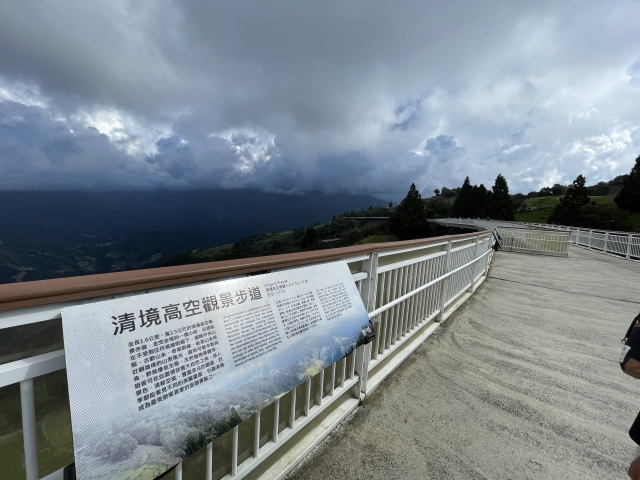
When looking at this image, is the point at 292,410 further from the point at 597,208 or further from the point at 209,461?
the point at 597,208

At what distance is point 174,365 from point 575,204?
57418 millimetres

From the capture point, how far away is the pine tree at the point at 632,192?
3922 cm

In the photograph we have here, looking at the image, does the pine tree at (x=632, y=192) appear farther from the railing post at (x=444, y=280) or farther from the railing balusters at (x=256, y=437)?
the railing balusters at (x=256, y=437)

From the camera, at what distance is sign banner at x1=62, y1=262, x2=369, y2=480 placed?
950mm

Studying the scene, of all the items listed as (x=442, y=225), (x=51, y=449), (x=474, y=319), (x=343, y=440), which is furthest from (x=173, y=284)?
(x=442, y=225)

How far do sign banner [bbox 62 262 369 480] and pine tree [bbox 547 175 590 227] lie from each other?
179 feet

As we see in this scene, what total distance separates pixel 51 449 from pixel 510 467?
2.70 meters

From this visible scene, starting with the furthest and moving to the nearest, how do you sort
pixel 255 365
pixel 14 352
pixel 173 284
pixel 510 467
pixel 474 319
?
pixel 474 319 < pixel 510 467 < pixel 255 365 < pixel 173 284 < pixel 14 352

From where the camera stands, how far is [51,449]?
1057 mm

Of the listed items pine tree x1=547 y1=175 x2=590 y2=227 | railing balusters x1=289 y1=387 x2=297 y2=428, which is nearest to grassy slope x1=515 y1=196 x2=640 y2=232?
pine tree x1=547 y1=175 x2=590 y2=227

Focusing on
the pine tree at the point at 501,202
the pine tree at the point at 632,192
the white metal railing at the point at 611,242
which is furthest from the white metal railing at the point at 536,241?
the pine tree at the point at 501,202

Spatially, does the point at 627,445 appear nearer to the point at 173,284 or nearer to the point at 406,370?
the point at 406,370

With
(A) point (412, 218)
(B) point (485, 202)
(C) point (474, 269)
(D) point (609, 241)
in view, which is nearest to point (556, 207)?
(B) point (485, 202)

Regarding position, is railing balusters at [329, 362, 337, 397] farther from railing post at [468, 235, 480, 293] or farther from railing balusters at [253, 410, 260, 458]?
railing post at [468, 235, 480, 293]
